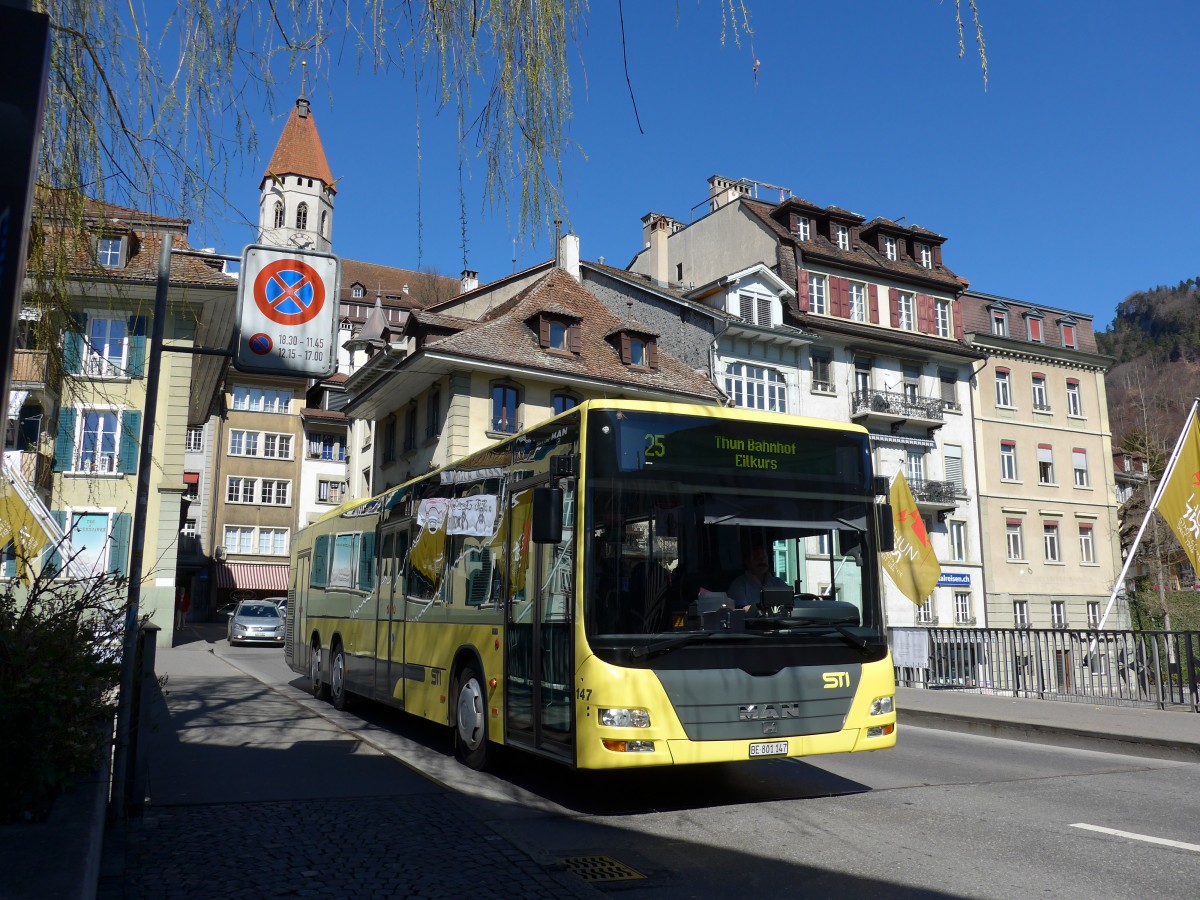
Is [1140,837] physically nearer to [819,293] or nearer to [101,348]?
[101,348]

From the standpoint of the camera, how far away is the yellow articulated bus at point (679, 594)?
7344 millimetres

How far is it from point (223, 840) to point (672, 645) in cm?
318

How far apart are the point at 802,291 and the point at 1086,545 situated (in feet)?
59.9

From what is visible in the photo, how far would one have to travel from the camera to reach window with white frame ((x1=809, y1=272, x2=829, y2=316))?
135 ft

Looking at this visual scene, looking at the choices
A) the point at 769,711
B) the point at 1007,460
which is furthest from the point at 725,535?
the point at 1007,460

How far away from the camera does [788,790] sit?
28.1 feet

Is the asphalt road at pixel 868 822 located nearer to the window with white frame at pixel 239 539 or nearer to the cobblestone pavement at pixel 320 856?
the cobblestone pavement at pixel 320 856

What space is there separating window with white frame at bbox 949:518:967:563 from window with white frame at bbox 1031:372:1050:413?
7823 millimetres

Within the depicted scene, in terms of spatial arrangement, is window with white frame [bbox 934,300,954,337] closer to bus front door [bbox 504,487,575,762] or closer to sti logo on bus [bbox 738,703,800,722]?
bus front door [bbox 504,487,575,762]

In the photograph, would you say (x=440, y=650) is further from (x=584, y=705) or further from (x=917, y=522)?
(x=917, y=522)

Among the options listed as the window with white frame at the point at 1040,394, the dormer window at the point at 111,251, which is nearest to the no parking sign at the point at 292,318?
the dormer window at the point at 111,251

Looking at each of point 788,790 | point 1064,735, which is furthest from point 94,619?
point 1064,735

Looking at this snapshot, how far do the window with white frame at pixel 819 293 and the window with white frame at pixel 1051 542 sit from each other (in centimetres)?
1402

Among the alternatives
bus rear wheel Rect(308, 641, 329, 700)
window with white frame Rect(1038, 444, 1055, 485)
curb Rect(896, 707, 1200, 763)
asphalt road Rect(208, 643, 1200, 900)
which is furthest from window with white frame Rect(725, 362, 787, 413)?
asphalt road Rect(208, 643, 1200, 900)
